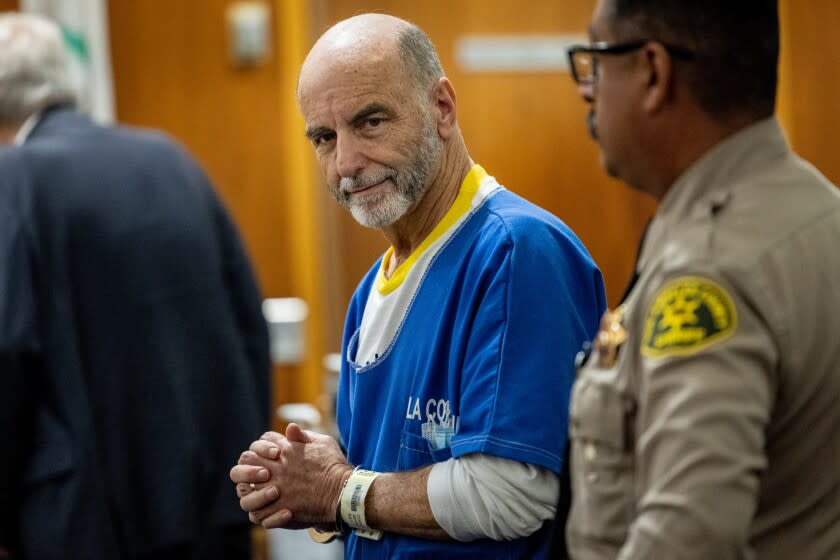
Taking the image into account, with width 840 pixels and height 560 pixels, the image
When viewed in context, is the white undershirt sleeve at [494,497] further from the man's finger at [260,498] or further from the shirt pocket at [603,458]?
the shirt pocket at [603,458]

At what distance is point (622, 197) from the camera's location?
4211 millimetres

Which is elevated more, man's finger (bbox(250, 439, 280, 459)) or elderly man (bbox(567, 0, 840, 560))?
elderly man (bbox(567, 0, 840, 560))

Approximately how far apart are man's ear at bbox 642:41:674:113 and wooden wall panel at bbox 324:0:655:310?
3046mm

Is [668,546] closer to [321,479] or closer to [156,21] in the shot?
[321,479]

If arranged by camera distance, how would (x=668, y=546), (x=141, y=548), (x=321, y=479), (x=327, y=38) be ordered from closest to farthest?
(x=668, y=546) < (x=321, y=479) < (x=327, y=38) < (x=141, y=548)

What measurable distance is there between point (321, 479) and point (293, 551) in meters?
2.38

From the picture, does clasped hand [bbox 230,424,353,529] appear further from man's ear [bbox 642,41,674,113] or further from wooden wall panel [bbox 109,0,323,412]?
wooden wall panel [bbox 109,0,323,412]

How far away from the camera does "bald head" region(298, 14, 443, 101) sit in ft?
5.50

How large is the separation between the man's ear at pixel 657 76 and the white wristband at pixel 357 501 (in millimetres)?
706

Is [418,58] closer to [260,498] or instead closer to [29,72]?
[260,498]

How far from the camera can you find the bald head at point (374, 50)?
168cm

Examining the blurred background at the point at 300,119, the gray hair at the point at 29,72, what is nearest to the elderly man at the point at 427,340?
the gray hair at the point at 29,72

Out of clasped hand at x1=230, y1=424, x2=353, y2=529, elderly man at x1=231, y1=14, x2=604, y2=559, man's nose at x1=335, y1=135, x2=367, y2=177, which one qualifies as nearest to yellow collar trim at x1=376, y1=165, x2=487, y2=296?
elderly man at x1=231, y1=14, x2=604, y2=559

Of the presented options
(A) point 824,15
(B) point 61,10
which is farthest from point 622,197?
(B) point 61,10
